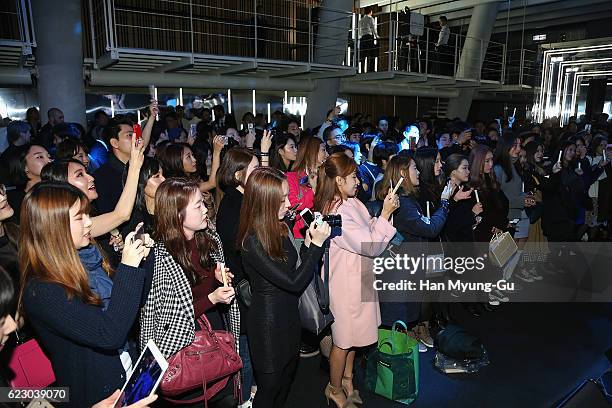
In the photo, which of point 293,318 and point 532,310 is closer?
point 293,318

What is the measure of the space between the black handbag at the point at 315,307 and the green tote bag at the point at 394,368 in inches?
32.3

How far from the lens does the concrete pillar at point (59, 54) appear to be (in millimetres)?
7320

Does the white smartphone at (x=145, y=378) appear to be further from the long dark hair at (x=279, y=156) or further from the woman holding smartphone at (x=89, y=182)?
the long dark hair at (x=279, y=156)

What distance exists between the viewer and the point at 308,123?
37.8 feet

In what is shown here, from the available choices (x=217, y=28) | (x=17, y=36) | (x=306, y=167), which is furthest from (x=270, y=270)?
(x=217, y=28)

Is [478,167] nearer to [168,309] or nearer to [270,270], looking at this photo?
[270,270]

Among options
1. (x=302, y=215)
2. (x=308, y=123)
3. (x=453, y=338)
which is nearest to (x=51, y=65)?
(x=308, y=123)

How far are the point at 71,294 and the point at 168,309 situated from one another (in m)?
0.64

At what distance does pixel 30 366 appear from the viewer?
7.59 feet

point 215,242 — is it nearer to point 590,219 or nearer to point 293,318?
point 293,318

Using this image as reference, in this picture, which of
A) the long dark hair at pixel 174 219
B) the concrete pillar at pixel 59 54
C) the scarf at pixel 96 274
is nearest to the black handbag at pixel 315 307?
the long dark hair at pixel 174 219

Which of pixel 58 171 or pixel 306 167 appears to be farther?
pixel 306 167

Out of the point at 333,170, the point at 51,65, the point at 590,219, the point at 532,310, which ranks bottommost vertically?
the point at 532,310

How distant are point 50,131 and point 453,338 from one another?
520 centimetres
